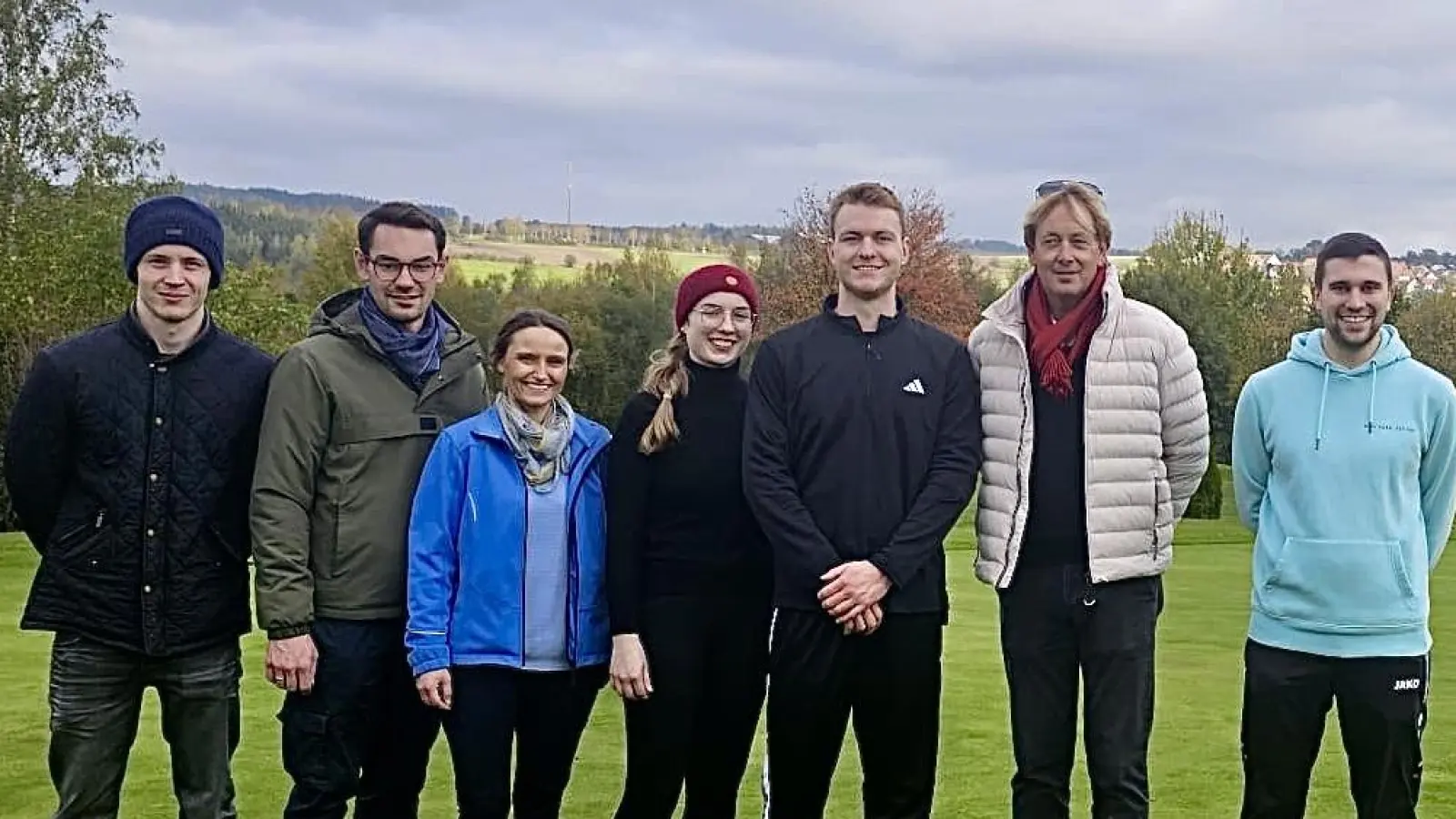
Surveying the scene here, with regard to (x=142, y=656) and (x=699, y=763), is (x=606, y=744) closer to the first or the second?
(x=699, y=763)

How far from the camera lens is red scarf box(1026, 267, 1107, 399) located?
446 cm

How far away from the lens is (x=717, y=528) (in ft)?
14.7

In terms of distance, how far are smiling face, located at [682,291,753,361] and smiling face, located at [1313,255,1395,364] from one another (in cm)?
179

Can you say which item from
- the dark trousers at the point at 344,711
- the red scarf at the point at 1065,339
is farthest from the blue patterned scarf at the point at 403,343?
the red scarf at the point at 1065,339

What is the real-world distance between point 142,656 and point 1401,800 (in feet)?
12.3

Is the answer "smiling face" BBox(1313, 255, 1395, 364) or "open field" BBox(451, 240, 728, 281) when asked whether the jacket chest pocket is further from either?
"open field" BBox(451, 240, 728, 281)

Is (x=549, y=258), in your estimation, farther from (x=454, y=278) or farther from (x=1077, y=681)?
(x=1077, y=681)

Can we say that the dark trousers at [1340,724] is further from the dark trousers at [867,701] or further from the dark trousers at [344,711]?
the dark trousers at [344,711]

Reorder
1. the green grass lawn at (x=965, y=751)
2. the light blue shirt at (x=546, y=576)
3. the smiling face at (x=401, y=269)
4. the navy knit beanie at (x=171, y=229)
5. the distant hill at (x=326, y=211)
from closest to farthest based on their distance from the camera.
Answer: the navy knit beanie at (x=171, y=229) → the light blue shirt at (x=546, y=576) → the smiling face at (x=401, y=269) → the green grass lawn at (x=965, y=751) → the distant hill at (x=326, y=211)

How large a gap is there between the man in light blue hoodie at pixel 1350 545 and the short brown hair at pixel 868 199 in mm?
1263

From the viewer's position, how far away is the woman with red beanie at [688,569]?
4.47 m

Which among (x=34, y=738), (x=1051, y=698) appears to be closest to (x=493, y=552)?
(x=1051, y=698)

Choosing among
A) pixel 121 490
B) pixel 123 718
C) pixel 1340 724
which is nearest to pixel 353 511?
pixel 121 490

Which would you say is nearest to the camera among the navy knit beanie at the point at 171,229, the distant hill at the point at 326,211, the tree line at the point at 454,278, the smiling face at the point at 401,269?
the navy knit beanie at the point at 171,229
